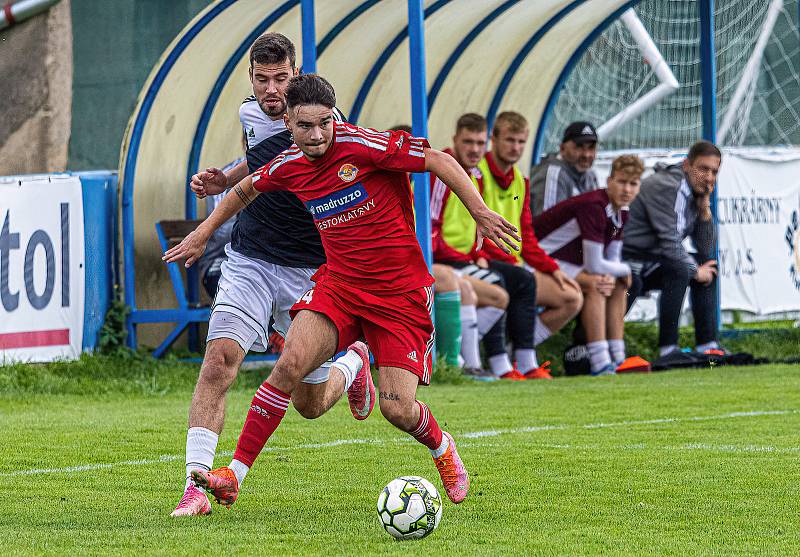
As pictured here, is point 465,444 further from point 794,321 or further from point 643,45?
point 643,45

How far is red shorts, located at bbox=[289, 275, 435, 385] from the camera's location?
5.81m

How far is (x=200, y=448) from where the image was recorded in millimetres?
5777

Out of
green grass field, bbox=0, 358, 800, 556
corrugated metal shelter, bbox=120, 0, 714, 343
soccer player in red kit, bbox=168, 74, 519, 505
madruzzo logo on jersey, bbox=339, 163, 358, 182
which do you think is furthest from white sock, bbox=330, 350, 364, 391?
corrugated metal shelter, bbox=120, 0, 714, 343

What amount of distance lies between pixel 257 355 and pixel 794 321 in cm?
618

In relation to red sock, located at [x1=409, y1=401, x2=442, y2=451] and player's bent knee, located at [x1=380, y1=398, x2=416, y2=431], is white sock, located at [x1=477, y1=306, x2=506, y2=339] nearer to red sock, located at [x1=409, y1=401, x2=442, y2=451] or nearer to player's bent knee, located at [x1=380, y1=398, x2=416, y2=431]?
red sock, located at [x1=409, y1=401, x2=442, y2=451]

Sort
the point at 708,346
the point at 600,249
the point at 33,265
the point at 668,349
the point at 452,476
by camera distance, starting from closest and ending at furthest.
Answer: the point at 452,476
the point at 33,265
the point at 600,249
the point at 668,349
the point at 708,346

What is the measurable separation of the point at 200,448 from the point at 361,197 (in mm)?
1207

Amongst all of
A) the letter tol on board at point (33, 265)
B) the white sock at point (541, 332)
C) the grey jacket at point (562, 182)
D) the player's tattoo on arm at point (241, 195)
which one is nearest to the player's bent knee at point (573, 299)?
the white sock at point (541, 332)

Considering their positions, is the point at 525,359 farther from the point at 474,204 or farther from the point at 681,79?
the point at 681,79

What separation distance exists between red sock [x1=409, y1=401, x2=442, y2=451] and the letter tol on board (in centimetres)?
535

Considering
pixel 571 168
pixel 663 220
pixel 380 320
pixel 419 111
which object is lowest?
pixel 380 320

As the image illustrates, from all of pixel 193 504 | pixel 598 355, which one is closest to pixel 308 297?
pixel 193 504

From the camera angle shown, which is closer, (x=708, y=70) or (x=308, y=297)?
(x=308, y=297)

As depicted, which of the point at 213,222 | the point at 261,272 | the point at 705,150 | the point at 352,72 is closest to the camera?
the point at 213,222
